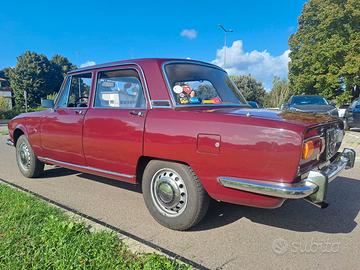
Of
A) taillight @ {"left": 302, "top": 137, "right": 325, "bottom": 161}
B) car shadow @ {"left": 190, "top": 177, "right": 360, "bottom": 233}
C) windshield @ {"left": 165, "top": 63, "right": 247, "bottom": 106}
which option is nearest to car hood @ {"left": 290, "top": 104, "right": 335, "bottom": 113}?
car shadow @ {"left": 190, "top": 177, "right": 360, "bottom": 233}

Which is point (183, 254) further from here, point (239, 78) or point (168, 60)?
point (239, 78)

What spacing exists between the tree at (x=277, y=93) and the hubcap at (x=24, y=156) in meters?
37.1

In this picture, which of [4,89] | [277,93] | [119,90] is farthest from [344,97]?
[4,89]

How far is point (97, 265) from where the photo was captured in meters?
2.54

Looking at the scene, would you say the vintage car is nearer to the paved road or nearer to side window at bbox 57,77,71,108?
side window at bbox 57,77,71,108

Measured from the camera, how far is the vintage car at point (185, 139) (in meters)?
2.76

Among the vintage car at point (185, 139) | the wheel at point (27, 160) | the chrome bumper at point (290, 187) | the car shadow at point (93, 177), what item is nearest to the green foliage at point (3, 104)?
the car shadow at point (93, 177)

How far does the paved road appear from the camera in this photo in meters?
2.84

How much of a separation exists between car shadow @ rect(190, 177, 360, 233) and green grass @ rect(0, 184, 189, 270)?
98 centimetres

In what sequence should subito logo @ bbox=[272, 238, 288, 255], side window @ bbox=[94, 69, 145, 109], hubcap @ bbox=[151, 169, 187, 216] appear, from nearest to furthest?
subito logo @ bbox=[272, 238, 288, 255] < hubcap @ bbox=[151, 169, 187, 216] < side window @ bbox=[94, 69, 145, 109]

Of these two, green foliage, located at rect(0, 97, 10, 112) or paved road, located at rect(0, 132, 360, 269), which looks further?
green foliage, located at rect(0, 97, 10, 112)

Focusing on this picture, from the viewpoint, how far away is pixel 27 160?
18.6ft

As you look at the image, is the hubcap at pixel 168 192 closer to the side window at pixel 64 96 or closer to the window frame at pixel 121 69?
the window frame at pixel 121 69

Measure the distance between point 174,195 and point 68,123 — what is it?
2.11m
